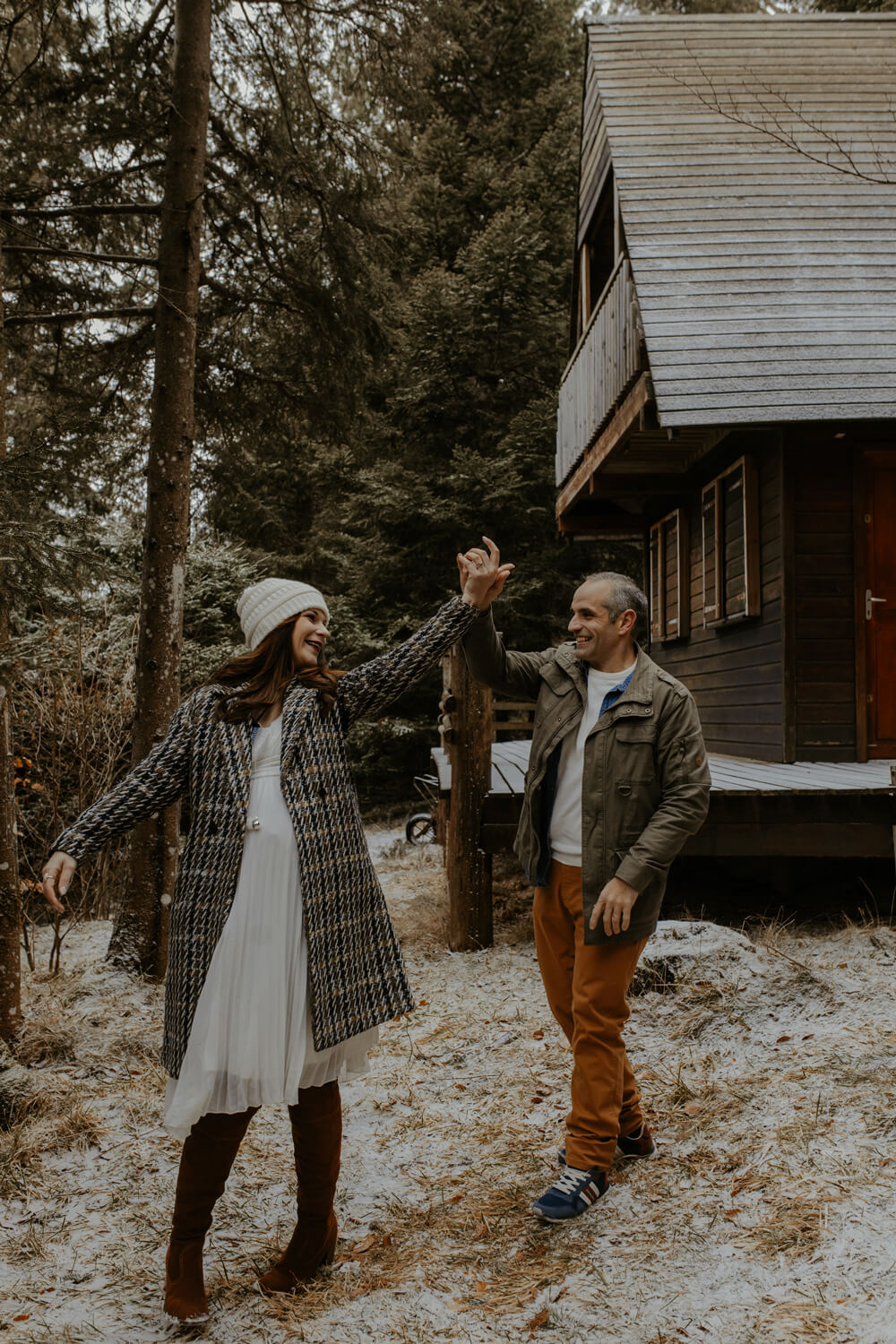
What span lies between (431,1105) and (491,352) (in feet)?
49.4

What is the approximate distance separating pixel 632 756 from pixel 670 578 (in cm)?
925

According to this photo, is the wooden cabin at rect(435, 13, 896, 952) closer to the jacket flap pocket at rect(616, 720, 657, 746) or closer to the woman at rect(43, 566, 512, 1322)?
the jacket flap pocket at rect(616, 720, 657, 746)

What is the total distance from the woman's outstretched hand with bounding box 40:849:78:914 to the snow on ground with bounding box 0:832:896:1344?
3.90 feet

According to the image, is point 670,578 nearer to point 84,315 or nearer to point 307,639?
point 84,315

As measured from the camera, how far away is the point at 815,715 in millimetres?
7805

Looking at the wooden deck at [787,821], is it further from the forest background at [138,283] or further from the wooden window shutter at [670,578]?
the wooden window shutter at [670,578]

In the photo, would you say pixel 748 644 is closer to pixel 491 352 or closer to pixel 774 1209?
pixel 774 1209

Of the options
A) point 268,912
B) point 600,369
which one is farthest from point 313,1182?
point 600,369

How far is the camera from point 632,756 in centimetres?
308

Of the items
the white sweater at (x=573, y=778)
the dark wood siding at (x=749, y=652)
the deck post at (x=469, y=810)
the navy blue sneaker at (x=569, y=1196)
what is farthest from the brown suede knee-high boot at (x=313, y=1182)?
the dark wood siding at (x=749, y=652)

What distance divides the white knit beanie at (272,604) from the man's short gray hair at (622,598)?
0.91m

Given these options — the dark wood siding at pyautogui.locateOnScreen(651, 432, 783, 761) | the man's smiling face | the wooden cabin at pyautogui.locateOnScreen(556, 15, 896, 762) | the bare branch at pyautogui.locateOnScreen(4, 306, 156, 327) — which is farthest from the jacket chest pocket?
the dark wood siding at pyautogui.locateOnScreen(651, 432, 783, 761)

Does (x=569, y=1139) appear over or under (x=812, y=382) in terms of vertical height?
under

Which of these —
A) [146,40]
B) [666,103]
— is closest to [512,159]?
[666,103]
